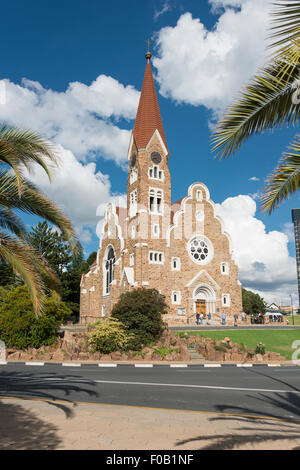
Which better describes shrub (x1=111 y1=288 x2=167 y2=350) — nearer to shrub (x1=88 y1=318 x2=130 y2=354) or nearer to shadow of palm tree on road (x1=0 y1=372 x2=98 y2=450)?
shrub (x1=88 y1=318 x2=130 y2=354)

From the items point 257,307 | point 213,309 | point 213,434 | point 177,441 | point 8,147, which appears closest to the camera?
point 177,441

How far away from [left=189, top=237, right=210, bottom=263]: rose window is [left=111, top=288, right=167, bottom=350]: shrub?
1707 centimetres

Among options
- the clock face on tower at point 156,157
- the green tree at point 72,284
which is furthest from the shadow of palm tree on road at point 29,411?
the green tree at point 72,284

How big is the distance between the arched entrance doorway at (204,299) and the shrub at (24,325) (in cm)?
2028

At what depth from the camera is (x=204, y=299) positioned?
40031mm

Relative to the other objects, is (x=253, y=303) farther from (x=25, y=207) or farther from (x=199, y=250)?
(x=25, y=207)

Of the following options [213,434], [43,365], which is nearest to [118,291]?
[43,365]

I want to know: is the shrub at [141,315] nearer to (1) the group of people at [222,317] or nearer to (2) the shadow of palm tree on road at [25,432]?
(1) the group of people at [222,317]

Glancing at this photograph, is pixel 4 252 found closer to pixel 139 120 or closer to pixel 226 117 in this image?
pixel 226 117

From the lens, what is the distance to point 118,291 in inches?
1567

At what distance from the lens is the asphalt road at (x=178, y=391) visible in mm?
7676

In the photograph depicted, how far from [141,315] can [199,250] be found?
19.6 metres

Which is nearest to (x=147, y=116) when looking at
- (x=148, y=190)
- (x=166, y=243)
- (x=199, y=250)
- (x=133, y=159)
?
(x=133, y=159)
